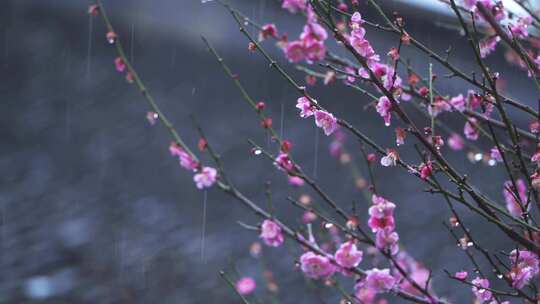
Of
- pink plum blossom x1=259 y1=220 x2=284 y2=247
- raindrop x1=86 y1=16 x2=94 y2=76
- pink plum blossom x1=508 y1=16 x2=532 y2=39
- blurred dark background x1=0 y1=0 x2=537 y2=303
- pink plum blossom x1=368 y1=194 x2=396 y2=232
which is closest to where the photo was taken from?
pink plum blossom x1=368 y1=194 x2=396 y2=232

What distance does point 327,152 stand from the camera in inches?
289

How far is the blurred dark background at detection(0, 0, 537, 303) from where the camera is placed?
4906 millimetres

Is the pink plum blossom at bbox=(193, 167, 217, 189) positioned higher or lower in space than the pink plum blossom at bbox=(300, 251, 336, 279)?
lower

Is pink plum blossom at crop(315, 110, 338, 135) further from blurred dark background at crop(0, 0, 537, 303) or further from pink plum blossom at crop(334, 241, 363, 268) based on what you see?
blurred dark background at crop(0, 0, 537, 303)

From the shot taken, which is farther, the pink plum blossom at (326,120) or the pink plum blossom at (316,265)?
the pink plum blossom at (326,120)

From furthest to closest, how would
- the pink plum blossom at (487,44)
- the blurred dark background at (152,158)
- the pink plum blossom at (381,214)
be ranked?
the blurred dark background at (152,158) → the pink plum blossom at (487,44) → the pink plum blossom at (381,214)

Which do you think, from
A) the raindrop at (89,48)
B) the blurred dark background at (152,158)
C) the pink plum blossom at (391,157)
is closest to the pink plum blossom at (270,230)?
the pink plum blossom at (391,157)

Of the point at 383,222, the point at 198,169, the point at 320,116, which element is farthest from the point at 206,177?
the point at 383,222

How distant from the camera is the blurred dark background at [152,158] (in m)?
4.91

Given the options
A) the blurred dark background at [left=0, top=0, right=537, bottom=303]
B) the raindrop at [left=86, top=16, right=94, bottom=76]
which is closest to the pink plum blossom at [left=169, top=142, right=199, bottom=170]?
the blurred dark background at [left=0, top=0, right=537, bottom=303]

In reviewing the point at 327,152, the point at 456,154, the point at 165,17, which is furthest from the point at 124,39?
the point at 456,154

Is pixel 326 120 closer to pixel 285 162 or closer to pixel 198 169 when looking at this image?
pixel 285 162

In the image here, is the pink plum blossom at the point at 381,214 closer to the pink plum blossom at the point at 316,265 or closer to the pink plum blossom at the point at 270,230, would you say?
the pink plum blossom at the point at 316,265

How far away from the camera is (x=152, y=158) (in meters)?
6.23
